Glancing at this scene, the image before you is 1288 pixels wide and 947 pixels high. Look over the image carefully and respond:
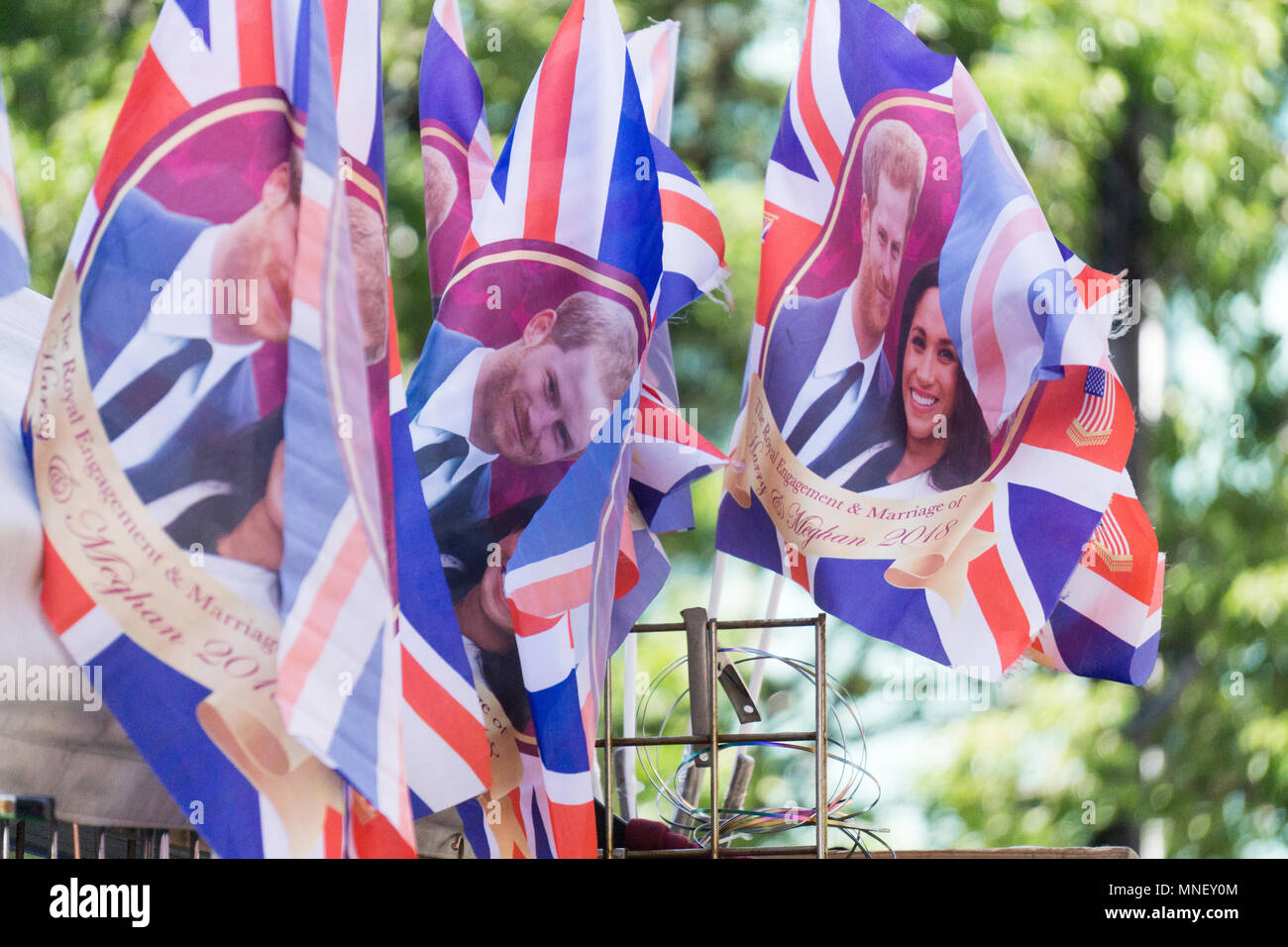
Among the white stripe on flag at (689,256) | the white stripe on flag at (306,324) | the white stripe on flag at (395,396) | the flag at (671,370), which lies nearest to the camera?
the white stripe on flag at (306,324)

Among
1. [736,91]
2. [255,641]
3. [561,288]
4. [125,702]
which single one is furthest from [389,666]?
[736,91]

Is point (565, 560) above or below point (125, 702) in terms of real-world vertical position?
above

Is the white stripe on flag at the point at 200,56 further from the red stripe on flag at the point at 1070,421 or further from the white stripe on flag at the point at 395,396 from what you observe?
the red stripe on flag at the point at 1070,421

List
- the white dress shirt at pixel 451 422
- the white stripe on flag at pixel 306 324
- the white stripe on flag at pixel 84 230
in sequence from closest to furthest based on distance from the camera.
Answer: the white stripe on flag at pixel 306 324 → the white stripe on flag at pixel 84 230 → the white dress shirt at pixel 451 422

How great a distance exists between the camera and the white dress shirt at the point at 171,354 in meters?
2.53

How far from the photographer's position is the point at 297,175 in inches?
104

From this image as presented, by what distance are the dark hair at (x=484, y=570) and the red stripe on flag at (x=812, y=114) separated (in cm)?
139

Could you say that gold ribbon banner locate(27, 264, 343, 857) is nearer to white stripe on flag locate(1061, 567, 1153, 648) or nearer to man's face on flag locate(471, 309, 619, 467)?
man's face on flag locate(471, 309, 619, 467)

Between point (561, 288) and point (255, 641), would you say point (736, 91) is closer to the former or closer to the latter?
point (561, 288)

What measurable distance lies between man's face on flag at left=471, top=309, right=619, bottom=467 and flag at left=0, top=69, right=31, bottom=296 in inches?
34.5

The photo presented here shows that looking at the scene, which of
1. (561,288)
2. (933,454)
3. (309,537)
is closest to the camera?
(309,537)

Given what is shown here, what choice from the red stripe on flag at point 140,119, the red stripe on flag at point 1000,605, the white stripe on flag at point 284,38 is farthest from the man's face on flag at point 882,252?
the red stripe on flag at point 140,119

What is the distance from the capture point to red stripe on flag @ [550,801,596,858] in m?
2.97

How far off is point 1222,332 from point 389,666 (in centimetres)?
733
